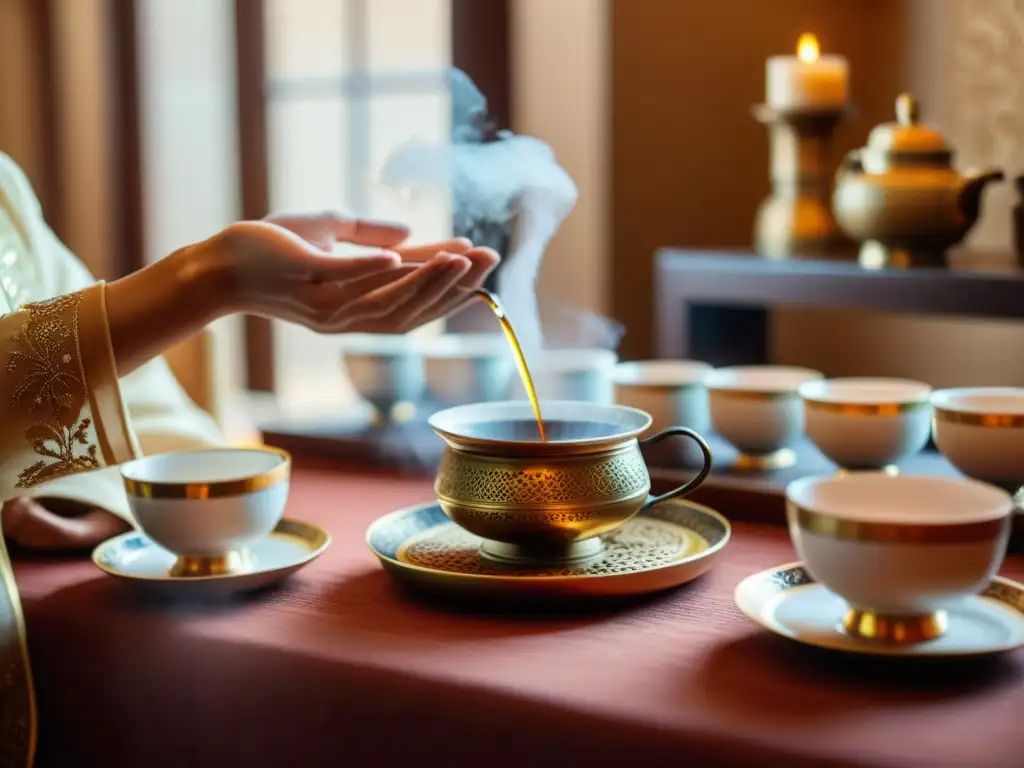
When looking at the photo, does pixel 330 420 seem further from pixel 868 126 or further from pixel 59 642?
pixel 868 126

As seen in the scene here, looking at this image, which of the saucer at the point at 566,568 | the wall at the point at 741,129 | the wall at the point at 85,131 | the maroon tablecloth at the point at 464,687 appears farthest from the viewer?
the wall at the point at 85,131

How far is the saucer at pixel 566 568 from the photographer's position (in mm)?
1149

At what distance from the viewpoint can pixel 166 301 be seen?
1203mm

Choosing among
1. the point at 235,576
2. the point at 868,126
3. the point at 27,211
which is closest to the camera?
the point at 235,576

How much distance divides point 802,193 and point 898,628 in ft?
4.10

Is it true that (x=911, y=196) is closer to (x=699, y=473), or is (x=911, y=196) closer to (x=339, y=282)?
(x=699, y=473)

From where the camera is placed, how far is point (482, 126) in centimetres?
182

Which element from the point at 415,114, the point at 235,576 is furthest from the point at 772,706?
the point at 415,114

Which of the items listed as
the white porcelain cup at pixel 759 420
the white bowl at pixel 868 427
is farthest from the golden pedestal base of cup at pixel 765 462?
the white bowl at pixel 868 427

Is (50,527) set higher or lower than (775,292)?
lower

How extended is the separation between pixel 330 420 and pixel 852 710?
1264 millimetres

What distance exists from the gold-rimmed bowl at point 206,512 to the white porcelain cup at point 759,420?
1.91 ft

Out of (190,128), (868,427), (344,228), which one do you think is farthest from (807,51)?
(190,128)

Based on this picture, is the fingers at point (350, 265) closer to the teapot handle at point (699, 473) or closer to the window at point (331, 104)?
the teapot handle at point (699, 473)
